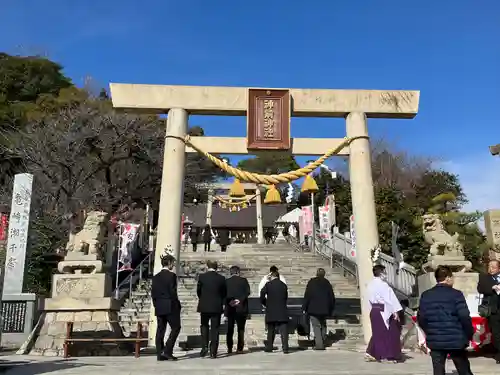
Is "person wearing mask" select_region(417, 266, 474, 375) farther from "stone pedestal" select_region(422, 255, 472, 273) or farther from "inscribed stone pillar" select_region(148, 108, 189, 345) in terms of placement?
"inscribed stone pillar" select_region(148, 108, 189, 345)

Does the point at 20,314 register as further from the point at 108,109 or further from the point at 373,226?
the point at 108,109

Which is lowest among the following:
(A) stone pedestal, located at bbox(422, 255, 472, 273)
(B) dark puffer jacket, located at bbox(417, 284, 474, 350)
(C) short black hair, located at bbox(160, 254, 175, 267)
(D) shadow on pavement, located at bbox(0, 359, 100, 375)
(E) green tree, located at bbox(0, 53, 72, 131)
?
(D) shadow on pavement, located at bbox(0, 359, 100, 375)

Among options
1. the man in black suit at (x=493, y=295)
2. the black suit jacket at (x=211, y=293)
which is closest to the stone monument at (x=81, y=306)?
the black suit jacket at (x=211, y=293)

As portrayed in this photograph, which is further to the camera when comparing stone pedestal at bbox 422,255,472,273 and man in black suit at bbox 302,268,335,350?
stone pedestal at bbox 422,255,472,273

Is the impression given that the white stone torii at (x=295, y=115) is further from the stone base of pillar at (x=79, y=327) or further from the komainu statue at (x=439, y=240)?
the stone base of pillar at (x=79, y=327)

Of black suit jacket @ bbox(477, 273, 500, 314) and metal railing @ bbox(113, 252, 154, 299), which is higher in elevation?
metal railing @ bbox(113, 252, 154, 299)

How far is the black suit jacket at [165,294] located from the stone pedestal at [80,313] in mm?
2230

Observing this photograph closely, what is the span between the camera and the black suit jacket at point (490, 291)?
6.93m

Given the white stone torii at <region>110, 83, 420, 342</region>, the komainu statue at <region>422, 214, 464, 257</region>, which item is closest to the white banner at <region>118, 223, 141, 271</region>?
the white stone torii at <region>110, 83, 420, 342</region>

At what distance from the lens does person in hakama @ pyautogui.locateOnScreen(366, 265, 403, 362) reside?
299 inches

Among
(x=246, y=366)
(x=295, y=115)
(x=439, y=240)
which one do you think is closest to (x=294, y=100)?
(x=295, y=115)

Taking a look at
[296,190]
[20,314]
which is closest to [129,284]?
[20,314]

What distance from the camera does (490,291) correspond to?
703 cm

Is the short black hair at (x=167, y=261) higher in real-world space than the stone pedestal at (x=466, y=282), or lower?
higher
